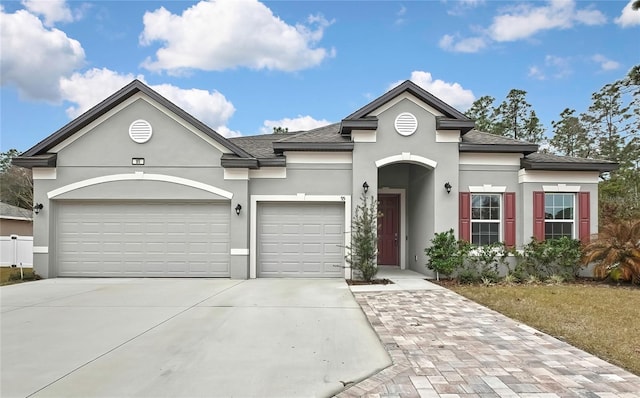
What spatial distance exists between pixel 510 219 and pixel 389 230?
12.7 ft

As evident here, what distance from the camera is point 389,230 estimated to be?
13391mm

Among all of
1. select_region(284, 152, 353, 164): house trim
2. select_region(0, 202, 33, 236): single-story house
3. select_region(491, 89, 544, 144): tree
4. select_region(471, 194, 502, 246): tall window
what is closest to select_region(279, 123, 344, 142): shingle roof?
select_region(284, 152, 353, 164): house trim

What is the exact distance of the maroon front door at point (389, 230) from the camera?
1334cm

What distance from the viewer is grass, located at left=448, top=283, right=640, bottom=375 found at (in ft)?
16.0

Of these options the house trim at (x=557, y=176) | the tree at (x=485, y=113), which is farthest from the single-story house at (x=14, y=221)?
the tree at (x=485, y=113)

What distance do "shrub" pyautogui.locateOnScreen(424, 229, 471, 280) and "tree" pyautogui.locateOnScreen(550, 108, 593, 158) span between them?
2214cm

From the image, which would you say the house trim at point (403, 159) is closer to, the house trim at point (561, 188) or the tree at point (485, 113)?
the house trim at point (561, 188)

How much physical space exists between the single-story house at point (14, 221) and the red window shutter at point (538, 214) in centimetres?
2595

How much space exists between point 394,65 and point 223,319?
1442 cm

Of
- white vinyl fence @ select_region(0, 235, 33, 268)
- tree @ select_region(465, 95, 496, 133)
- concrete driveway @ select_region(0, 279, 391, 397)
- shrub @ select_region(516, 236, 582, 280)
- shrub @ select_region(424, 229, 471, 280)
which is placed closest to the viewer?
concrete driveway @ select_region(0, 279, 391, 397)

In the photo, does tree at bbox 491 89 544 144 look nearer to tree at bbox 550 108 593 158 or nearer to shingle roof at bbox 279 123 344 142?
tree at bbox 550 108 593 158

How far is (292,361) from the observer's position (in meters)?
4.35

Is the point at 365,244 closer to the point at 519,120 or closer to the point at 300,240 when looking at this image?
the point at 300,240

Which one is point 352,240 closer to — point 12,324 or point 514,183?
point 514,183
